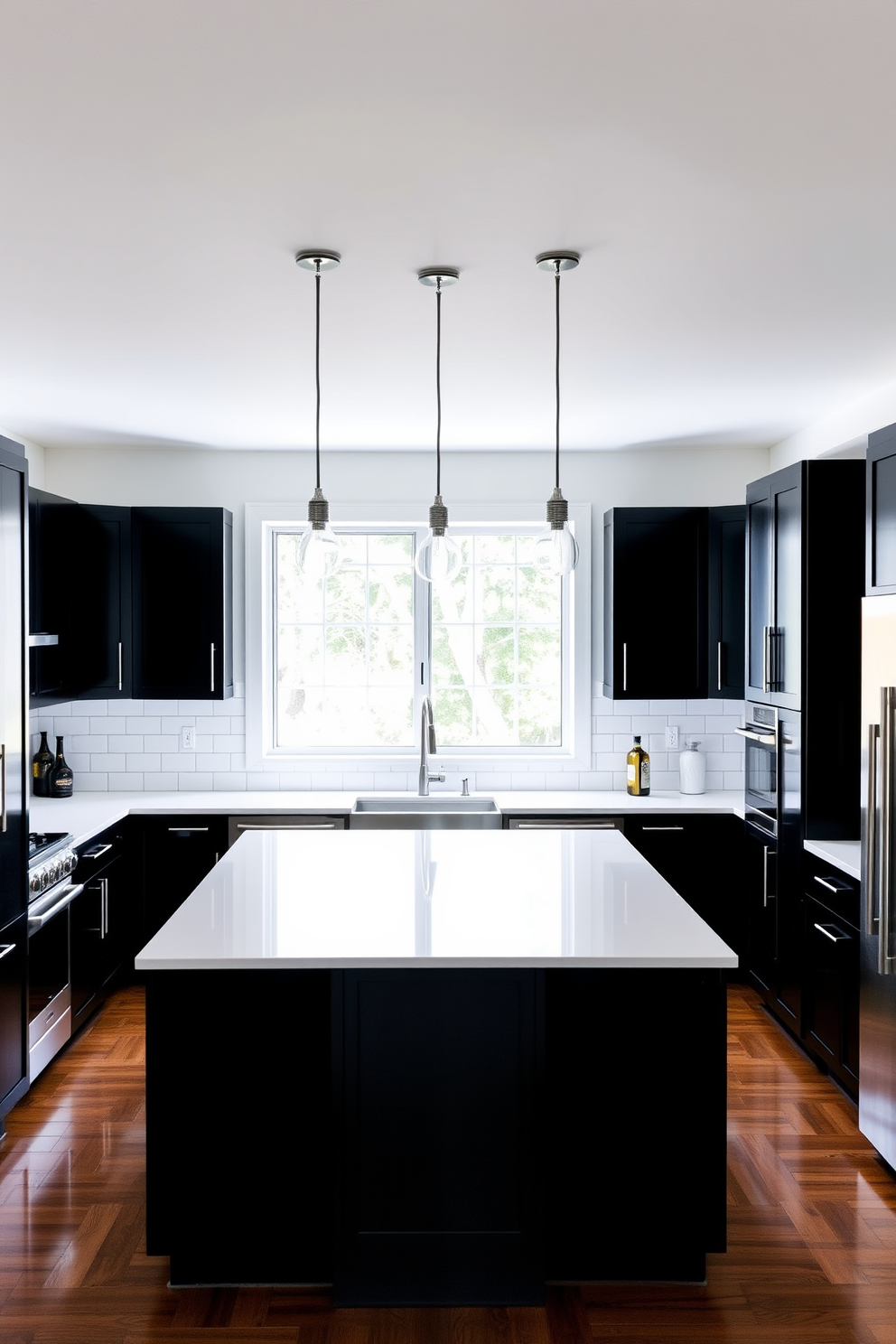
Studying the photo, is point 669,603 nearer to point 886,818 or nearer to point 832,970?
point 832,970

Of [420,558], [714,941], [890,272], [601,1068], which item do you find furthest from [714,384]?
[601,1068]

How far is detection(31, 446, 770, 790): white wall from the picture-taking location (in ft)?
17.5

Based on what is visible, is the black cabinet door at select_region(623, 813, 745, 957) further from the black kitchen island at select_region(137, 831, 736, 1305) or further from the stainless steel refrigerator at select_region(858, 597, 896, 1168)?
the black kitchen island at select_region(137, 831, 736, 1305)

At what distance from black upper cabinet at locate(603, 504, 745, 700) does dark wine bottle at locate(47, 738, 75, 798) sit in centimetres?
282

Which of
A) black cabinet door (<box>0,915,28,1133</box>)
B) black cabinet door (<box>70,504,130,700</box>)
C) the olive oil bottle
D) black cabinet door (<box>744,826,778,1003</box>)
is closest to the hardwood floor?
black cabinet door (<box>0,915,28,1133</box>)

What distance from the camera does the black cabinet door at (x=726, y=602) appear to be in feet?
16.5

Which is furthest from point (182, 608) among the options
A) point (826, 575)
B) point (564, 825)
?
point (826, 575)

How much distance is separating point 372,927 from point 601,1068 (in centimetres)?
67

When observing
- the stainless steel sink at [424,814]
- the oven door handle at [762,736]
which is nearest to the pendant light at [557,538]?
the oven door handle at [762,736]

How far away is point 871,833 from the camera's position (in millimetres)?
2998

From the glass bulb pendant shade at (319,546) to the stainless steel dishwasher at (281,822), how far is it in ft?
7.75

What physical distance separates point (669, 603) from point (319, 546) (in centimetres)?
286

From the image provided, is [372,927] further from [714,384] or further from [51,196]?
[714,384]

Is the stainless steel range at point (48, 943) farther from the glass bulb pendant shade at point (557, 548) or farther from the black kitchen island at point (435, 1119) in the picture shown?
the glass bulb pendant shade at point (557, 548)
